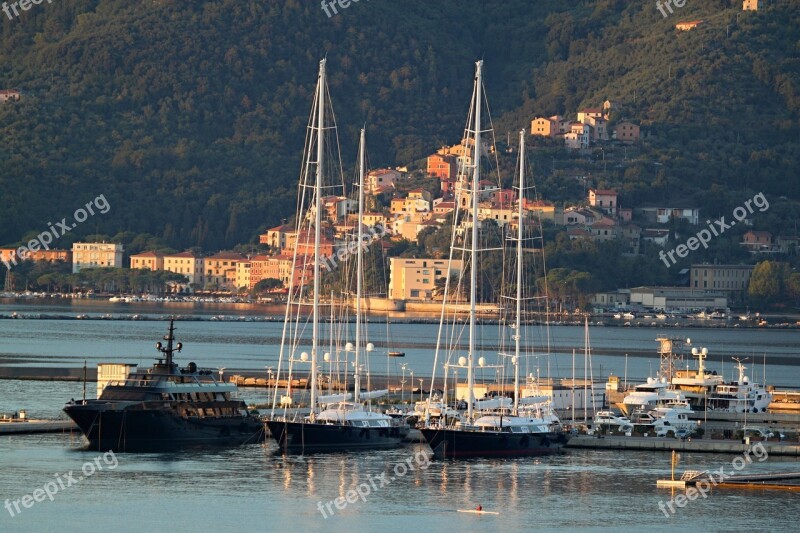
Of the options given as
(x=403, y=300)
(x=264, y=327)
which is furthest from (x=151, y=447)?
(x=403, y=300)

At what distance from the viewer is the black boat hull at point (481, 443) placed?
4888 centimetres

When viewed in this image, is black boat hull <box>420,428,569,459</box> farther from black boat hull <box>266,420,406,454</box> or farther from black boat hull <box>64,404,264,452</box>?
black boat hull <box>64,404,264,452</box>

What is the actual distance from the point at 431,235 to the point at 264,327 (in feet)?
177

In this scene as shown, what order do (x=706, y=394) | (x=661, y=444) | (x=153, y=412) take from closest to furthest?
(x=153, y=412)
(x=661, y=444)
(x=706, y=394)

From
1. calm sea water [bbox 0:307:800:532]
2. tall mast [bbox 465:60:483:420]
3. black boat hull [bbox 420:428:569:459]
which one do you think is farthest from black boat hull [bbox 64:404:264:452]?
tall mast [bbox 465:60:483:420]

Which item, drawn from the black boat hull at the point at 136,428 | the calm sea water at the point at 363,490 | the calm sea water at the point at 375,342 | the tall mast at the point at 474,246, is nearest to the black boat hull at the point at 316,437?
the calm sea water at the point at 363,490

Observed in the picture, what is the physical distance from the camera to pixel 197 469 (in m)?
46.9

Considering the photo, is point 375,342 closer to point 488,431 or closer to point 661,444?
point 661,444

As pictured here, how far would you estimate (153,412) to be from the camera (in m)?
49.4

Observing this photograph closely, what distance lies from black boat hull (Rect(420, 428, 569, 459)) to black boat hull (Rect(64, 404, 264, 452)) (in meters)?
6.06

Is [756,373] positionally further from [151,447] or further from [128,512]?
[128,512]

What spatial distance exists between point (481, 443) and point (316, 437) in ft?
13.5

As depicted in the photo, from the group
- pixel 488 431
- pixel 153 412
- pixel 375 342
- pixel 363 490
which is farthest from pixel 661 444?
pixel 375 342

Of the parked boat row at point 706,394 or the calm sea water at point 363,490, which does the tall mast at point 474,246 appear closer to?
the calm sea water at point 363,490
